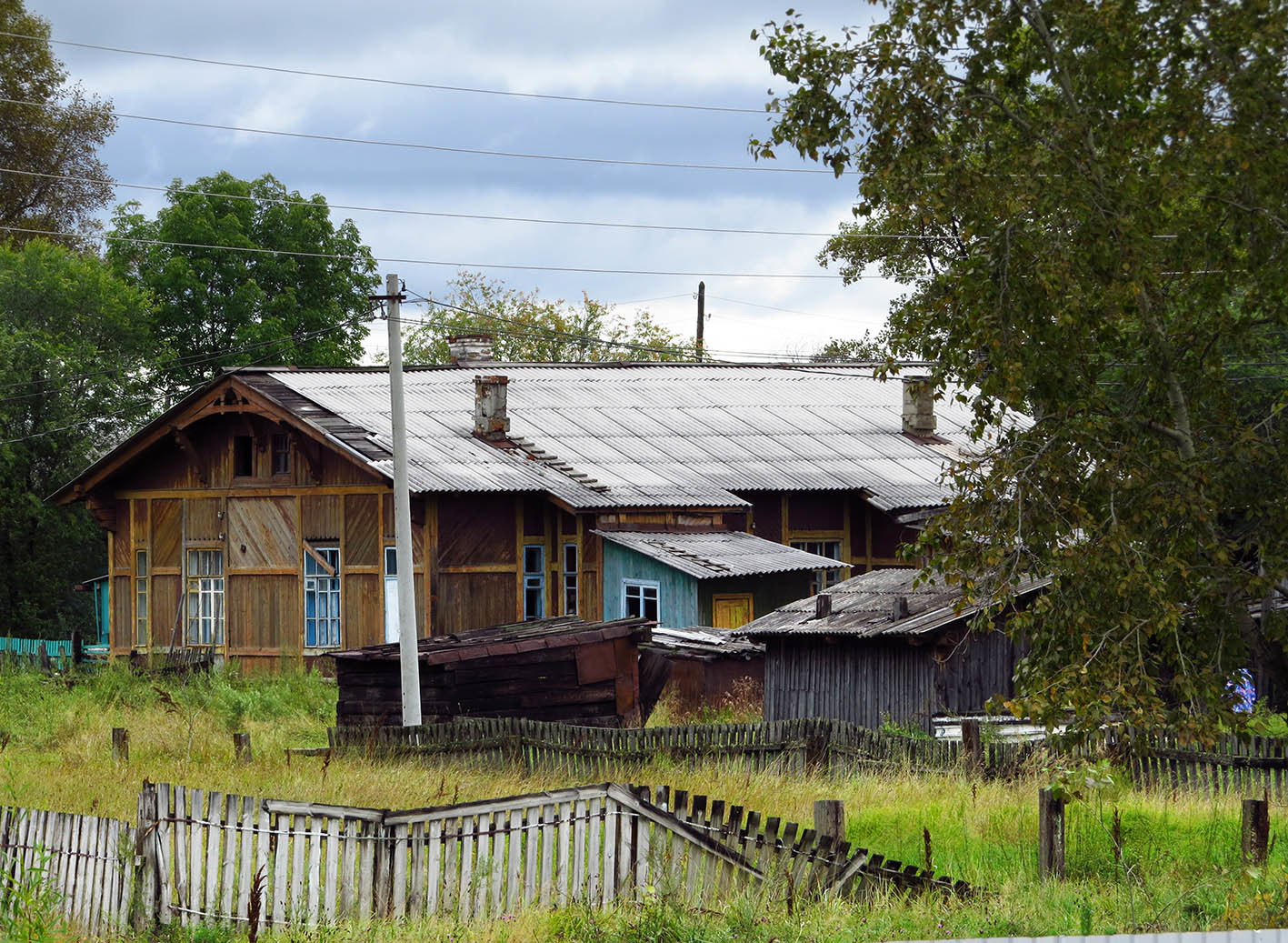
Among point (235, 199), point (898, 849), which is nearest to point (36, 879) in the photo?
point (898, 849)

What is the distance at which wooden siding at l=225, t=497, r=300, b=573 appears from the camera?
31.0 meters

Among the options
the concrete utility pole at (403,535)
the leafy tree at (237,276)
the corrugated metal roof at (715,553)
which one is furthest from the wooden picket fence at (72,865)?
the leafy tree at (237,276)

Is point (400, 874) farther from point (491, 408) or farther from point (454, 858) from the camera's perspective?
point (491, 408)

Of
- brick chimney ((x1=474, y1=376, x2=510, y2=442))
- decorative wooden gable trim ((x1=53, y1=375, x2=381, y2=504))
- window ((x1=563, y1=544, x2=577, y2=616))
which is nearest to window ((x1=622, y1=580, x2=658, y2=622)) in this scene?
window ((x1=563, y1=544, x2=577, y2=616))

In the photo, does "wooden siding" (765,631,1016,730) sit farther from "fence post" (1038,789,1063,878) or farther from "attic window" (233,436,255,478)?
"attic window" (233,436,255,478)

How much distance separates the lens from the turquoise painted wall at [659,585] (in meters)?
27.3

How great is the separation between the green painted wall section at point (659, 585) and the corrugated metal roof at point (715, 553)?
0.82 ft

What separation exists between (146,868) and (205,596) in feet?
76.4

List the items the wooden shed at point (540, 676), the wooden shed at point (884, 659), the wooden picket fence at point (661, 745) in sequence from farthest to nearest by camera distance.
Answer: the wooden shed at point (540, 676)
the wooden shed at point (884, 659)
the wooden picket fence at point (661, 745)

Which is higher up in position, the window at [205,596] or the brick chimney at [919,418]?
the brick chimney at [919,418]

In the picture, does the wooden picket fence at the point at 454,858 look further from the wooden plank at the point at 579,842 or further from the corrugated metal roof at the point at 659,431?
the corrugated metal roof at the point at 659,431

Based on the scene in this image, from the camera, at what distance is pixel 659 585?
92.4 ft

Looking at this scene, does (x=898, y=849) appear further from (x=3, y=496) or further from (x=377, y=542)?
(x=3, y=496)

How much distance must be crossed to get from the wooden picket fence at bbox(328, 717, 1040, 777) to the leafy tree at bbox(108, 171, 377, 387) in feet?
109
